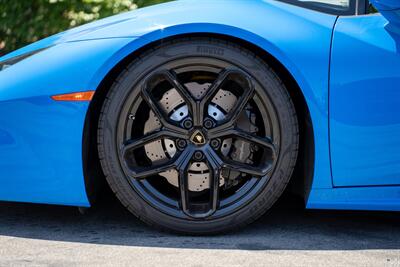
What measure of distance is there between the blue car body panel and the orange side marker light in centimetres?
2

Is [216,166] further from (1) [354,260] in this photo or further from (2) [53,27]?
(2) [53,27]

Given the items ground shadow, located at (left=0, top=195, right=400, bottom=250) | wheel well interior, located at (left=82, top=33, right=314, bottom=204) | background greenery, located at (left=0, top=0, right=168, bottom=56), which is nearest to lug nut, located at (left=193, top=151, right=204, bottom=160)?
ground shadow, located at (left=0, top=195, right=400, bottom=250)

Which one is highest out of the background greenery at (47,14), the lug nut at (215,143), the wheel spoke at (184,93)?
the background greenery at (47,14)

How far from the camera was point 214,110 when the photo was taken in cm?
372

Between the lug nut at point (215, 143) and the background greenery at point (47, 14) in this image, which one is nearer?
the lug nut at point (215, 143)

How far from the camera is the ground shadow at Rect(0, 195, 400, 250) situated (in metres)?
3.70

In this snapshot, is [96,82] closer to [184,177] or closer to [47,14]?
[184,177]

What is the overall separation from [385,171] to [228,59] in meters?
0.82

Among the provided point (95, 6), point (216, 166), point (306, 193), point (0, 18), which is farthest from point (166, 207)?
point (0, 18)

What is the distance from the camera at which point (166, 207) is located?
147 inches

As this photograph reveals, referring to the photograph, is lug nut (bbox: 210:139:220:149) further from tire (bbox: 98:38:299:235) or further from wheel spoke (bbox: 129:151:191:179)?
wheel spoke (bbox: 129:151:191:179)

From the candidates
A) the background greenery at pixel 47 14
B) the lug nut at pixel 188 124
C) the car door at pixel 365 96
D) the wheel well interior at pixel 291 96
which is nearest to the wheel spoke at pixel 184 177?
the lug nut at pixel 188 124

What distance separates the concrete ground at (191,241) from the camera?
3449mm

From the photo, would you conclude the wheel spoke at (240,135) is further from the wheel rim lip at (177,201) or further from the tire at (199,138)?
the wheel rim lip at (177,201)
